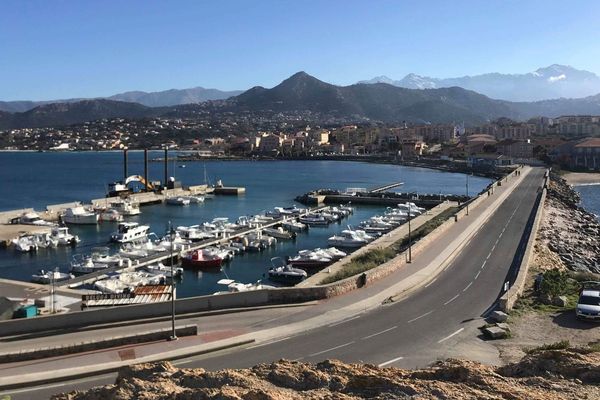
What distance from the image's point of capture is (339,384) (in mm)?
6098

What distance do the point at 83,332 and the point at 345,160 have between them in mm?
132930

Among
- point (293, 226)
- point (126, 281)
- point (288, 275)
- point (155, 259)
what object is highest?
point (293, 226)

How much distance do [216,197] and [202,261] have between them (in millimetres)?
38420

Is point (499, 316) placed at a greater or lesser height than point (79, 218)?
greater

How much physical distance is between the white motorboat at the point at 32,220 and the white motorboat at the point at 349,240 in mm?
23010

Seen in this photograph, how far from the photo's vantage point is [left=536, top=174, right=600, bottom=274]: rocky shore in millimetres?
26625

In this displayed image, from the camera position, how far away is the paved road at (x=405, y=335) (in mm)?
11773

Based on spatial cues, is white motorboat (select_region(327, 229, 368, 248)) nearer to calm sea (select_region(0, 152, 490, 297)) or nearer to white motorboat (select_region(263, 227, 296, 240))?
calm sea (select_region(0, 152, 490, 297))

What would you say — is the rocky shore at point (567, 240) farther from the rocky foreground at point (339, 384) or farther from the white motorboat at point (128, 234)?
the white motorboat at point (128, 234)

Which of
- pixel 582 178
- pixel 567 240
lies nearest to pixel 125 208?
pixel 567 240

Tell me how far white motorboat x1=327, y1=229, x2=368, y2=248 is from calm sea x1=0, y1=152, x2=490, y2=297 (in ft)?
6.29

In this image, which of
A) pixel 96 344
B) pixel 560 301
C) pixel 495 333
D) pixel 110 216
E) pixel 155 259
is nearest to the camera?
pixel 96 344

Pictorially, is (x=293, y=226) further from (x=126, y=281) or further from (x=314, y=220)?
(x=126, y=281)

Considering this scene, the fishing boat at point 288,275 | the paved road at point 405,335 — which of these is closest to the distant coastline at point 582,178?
the fishing boat at point 288,275
